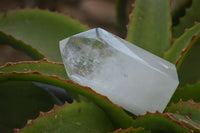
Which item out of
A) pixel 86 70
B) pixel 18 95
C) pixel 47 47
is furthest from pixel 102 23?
pixel 86 70

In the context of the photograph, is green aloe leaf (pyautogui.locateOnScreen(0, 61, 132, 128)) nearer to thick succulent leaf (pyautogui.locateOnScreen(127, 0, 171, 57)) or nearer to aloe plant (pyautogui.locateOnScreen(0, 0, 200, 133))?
aloe plant (pyautogui.locateOnScreen(0, 0, 200, 133))

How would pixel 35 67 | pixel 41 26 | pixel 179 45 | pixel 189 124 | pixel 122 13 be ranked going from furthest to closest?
pixel 122 13 < pixel 41 26 < pixel 179 45 < pixel 35 67 < pixel 189 124

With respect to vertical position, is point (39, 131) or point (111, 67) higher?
point (111, 67)

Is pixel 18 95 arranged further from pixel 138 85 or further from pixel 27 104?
pixel 138 85

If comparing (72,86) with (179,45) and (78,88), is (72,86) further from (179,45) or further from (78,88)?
(179,45)

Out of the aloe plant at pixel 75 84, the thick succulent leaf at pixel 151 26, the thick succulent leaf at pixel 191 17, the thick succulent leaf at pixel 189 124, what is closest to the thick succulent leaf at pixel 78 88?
the aloe plant at pixel 75 84

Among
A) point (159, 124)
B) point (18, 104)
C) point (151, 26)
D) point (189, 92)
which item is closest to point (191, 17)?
point (151, 26)

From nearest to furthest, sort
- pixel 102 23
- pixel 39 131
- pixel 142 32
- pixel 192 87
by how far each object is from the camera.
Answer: pixel 39 131 < pixel 192 87 < pixel 142 32 < pixel 102 23
